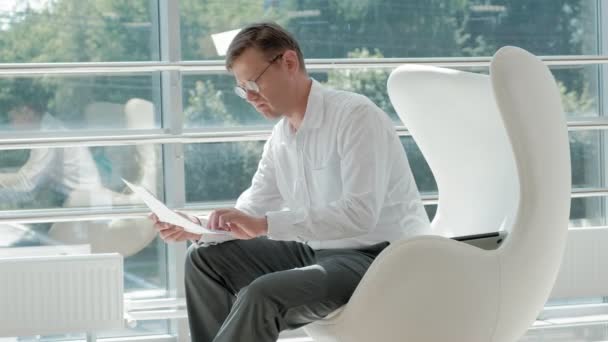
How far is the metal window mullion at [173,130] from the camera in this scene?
10.9ft

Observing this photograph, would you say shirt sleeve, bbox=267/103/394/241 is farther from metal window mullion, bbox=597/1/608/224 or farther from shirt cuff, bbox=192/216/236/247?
metal window mullion, bbox=597/1/608/224

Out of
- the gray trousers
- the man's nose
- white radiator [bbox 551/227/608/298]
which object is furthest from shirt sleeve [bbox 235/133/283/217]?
white radiator [bbox 551/227/608/298]

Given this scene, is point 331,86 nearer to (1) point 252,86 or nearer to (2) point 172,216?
(1) point 252,86

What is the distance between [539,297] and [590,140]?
1888 mm

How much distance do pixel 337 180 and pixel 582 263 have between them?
1461 mm

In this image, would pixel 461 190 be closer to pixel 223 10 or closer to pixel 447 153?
pixel 447 153

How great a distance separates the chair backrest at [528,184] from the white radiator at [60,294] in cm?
137

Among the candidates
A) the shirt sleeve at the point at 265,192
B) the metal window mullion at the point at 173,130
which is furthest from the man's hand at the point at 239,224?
the metal window mullion at the point at 173,130

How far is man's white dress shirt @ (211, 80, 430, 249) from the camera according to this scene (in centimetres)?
223

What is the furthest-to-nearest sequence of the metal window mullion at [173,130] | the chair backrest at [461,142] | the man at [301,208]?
the metal window mullion at [173,130] < the chair backrest at [461,142] < the man at [301,208]

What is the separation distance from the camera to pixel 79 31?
342 cm

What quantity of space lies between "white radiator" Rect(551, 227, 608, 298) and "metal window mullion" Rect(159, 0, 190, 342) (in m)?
1.32

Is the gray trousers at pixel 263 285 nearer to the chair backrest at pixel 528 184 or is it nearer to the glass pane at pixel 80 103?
the chair backrest at pixel 528 184

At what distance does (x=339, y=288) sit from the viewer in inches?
85.5
